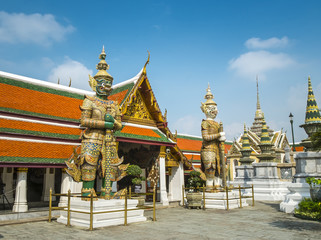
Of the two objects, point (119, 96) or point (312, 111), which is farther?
point (119, 96)

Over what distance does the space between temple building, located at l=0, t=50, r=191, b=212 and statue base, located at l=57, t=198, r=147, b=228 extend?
2.68 m

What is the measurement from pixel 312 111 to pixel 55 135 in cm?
1090

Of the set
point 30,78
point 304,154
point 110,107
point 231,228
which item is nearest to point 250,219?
point 231,228

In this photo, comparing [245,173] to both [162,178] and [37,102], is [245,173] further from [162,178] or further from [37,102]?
[37,102]

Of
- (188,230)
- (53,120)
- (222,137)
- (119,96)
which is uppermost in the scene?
(119,96)

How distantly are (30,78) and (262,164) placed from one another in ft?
47.2

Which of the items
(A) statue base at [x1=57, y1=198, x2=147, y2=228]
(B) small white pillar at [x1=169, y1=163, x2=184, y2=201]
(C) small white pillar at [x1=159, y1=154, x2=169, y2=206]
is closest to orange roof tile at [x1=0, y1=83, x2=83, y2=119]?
(C) small white pillar at [x1=159, y1=154, x2=169, y2=206]

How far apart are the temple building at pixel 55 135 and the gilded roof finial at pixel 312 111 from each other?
6448 mm

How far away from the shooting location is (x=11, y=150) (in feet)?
34.2

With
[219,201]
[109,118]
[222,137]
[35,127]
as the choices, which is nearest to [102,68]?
[109,118]

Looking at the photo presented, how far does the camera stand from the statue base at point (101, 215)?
7535 millimetres

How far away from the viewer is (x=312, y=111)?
1134cm

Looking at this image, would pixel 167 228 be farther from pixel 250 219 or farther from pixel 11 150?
pixel 11 150

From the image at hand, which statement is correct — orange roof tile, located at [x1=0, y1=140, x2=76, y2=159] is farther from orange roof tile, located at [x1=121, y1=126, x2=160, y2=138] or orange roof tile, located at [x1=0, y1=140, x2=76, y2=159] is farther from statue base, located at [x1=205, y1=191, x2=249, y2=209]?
statue base, located at [x1=205, y1=191, x2=249, y2=209]
